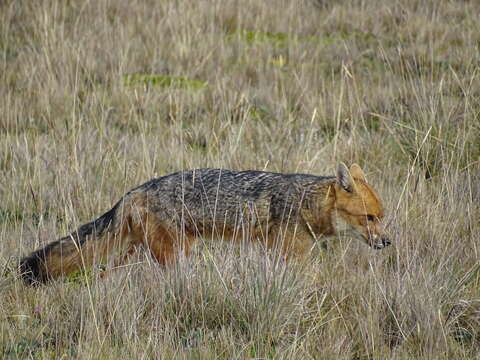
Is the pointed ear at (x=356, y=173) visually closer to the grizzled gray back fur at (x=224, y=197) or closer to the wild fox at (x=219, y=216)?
the wild fox at (x=219, y=216)

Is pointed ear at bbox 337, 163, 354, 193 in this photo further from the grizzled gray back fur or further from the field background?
the field background

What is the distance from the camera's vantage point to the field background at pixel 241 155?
3.80m

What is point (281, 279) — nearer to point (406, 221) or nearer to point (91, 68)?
point (406, 221)

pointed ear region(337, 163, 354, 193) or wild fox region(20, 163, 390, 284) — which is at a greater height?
pointed ear region(337, 163, 354, 193)

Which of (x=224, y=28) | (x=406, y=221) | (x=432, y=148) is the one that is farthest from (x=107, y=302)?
(x=224, y=28)

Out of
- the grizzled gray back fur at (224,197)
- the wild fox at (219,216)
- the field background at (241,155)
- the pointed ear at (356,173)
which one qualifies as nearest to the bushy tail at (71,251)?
the wild fox at (219,216)

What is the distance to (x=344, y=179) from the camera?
5.16 m

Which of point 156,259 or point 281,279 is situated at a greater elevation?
point 281,279

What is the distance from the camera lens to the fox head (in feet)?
16.6

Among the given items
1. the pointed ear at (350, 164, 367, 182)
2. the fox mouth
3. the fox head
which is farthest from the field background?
the pointed ear at (350, 164, 367, 182)

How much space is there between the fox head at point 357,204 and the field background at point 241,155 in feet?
0.53

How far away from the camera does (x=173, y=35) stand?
10016 millimetres

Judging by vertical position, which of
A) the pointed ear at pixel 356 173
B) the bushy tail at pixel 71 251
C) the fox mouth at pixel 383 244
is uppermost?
the pointed ear at pixel 356 173

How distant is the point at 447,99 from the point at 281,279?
12.1 ft
